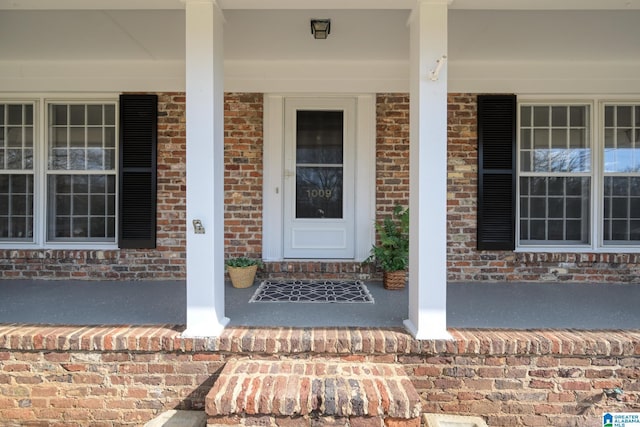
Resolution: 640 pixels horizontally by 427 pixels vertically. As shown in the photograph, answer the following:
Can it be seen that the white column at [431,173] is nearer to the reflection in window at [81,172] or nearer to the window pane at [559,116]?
the window pane at [559,116]

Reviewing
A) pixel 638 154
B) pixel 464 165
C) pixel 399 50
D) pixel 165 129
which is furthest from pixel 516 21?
pixel 165 129

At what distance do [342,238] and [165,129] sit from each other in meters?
2.46

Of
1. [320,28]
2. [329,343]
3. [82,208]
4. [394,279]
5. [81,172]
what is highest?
[320,28]

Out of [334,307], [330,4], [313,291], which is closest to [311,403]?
[334,307]

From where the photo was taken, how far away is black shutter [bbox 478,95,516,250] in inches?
173

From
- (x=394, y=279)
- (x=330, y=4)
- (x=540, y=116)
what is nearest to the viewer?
(x=330, y=4)

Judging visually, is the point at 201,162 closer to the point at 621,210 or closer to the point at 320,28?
the point at 320,28

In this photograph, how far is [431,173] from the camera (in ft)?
8.45

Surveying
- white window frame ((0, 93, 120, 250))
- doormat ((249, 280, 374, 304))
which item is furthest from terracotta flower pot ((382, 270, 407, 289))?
white window frame ((0, 93, 120, 250))

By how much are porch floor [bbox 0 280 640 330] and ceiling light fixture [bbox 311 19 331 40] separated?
8.13 ft

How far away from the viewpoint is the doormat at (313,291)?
358cm

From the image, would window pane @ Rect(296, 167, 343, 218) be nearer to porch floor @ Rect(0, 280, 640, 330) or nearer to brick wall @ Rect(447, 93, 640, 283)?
porch floor @ Rect(0, 280, 640, 330)

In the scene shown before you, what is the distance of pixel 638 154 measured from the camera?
455 cm

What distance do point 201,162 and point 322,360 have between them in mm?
1562
